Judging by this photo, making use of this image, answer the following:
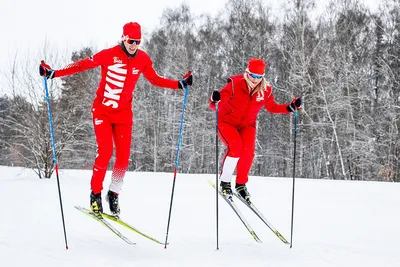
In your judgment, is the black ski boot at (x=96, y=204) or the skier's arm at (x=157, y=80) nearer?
the black ski boot at (x=96, y=204)

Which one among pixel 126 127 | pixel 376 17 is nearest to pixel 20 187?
pixel 126 127

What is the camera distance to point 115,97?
179 inches

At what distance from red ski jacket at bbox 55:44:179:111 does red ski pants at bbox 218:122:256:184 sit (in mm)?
1262

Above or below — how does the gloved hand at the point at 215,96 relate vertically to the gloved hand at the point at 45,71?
below

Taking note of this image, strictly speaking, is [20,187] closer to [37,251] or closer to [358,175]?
[37,251]

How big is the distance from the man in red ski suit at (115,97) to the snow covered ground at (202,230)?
0.65 meters

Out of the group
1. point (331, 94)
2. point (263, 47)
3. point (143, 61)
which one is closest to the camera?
point (143, 61)

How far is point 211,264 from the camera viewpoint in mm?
3701

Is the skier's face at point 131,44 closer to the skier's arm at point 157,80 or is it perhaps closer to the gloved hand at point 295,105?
the skier's arm at point 157,80

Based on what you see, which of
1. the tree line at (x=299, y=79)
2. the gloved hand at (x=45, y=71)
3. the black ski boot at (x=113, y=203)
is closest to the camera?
the gloved hand at (x=45, y=71)

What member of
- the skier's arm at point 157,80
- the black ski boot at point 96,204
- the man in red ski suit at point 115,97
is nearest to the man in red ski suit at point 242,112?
the skier's arm at point 157,80

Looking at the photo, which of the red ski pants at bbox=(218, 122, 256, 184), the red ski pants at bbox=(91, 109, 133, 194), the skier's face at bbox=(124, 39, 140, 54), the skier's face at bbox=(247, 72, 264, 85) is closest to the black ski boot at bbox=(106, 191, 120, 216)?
the red ski pants at bbox=(91, 109, 133, 194)

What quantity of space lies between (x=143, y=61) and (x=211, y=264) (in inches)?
89.7

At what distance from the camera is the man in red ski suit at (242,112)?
16.4 ft
